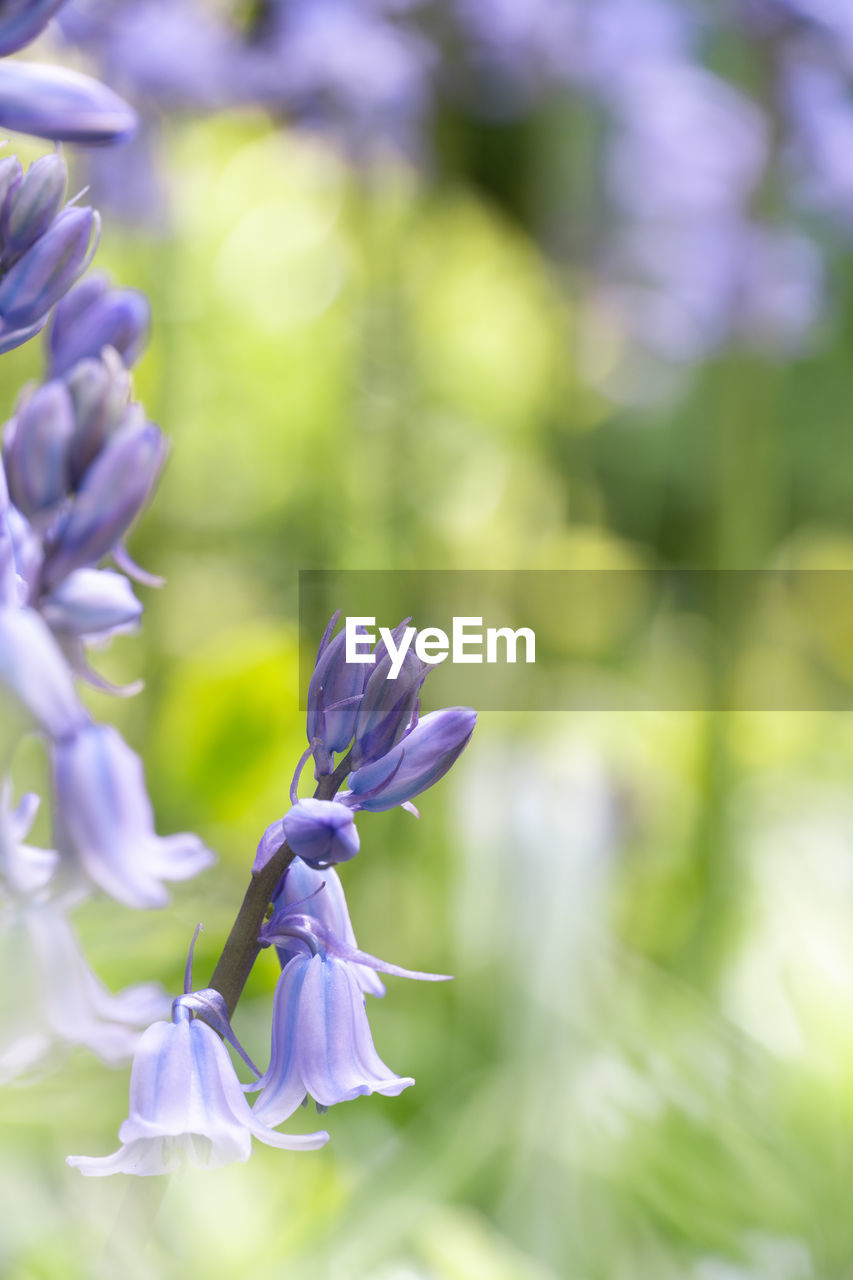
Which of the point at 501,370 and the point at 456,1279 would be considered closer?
the point at 456,1279

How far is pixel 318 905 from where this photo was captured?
332mm

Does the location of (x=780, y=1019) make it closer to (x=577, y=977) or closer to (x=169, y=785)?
(x=577, y=977)

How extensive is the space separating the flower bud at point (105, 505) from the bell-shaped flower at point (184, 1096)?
0.43 feet

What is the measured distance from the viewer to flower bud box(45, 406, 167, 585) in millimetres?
331

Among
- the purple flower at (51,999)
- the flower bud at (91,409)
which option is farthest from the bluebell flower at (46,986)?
the flower bud at (91,409)

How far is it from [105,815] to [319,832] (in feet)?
0.20

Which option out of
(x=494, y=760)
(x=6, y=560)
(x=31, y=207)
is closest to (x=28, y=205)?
(x=31, y=207)

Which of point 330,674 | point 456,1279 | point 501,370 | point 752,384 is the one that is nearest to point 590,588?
point 501,370

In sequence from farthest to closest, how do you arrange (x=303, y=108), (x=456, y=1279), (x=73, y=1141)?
1. (x=303, y=108)
2. (x=73, y=1141)
3. (x=456, y=1279)

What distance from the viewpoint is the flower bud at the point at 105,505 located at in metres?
0.33

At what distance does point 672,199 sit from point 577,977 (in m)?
1.14

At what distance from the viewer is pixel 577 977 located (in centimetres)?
119

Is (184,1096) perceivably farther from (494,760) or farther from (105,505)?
(494,760)

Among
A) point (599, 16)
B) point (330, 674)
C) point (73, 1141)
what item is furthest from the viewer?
point (599, 16)
